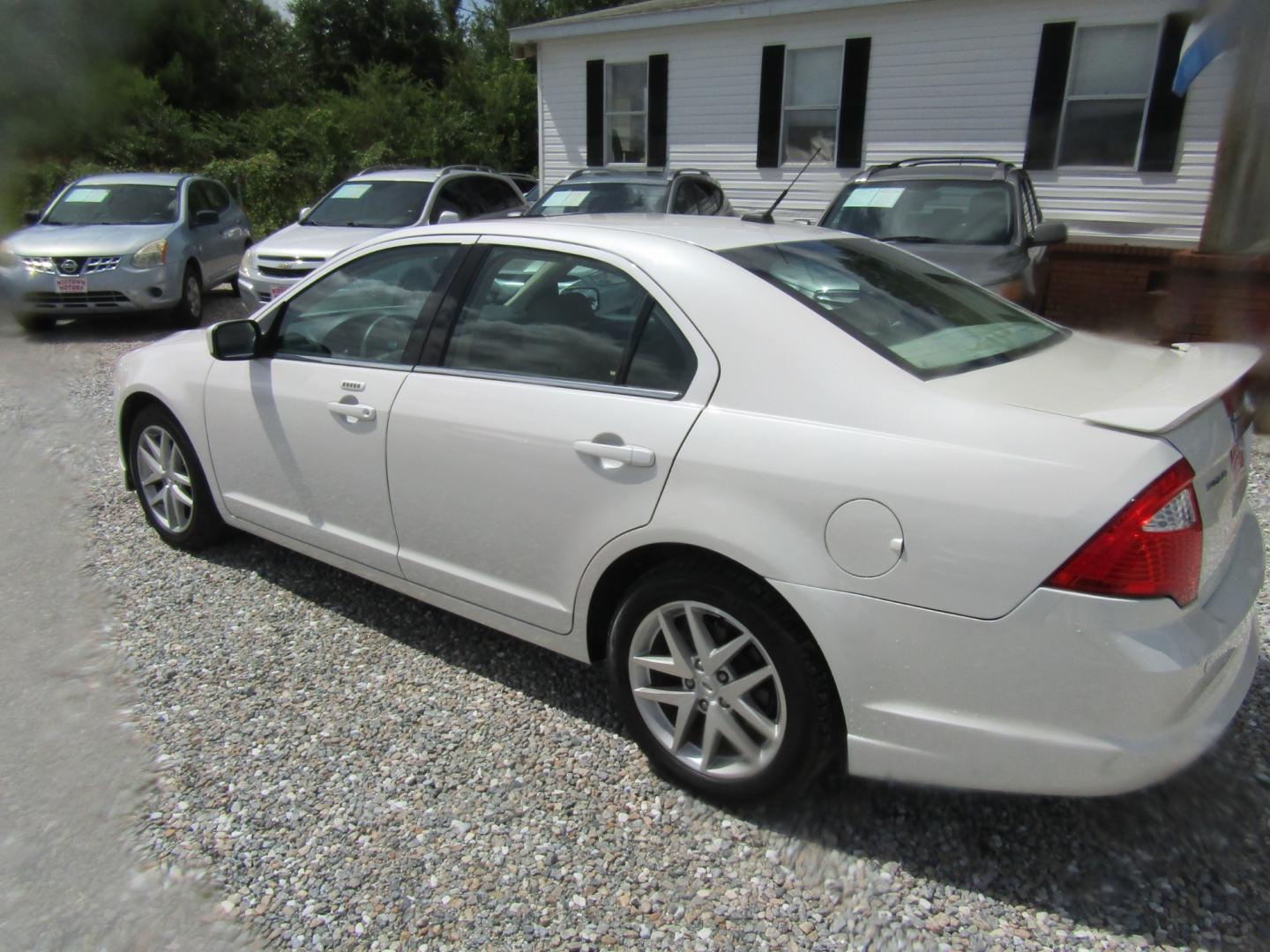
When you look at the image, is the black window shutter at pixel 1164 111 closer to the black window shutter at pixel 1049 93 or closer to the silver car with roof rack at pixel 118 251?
the black window shutter at pixel 1049 93

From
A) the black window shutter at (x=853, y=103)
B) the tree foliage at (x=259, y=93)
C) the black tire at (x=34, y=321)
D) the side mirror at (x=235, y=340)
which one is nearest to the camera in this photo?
the side mirror at (x=235, y=340)

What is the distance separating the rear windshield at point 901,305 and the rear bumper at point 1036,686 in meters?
0.66

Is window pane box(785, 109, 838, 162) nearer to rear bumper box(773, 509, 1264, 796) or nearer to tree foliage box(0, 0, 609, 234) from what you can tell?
tree foliage box(0, 0, 609, 234)

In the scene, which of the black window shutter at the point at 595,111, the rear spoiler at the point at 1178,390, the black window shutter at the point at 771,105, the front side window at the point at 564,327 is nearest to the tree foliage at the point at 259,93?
the front side window at the point at 564,327

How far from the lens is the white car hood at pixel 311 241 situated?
28.7 ft

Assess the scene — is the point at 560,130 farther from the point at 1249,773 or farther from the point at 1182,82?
the point at 1249,773

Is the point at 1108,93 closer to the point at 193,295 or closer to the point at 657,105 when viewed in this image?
the point at 657,105

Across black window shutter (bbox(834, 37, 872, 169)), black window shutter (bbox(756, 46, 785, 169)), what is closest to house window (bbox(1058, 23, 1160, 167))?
black window shutter (bbox(834, 37, 872, 169))

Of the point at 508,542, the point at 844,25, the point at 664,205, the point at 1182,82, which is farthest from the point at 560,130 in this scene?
the point at 508,542

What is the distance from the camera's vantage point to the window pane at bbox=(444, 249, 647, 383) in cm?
273

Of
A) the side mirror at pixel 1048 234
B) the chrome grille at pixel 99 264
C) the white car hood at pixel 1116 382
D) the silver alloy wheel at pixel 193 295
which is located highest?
the side mirror at pixel 1048 234

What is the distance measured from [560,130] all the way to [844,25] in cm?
511

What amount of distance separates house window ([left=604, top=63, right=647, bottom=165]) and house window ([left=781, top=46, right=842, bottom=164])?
244 centimetres

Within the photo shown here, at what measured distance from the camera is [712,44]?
1348 cm
